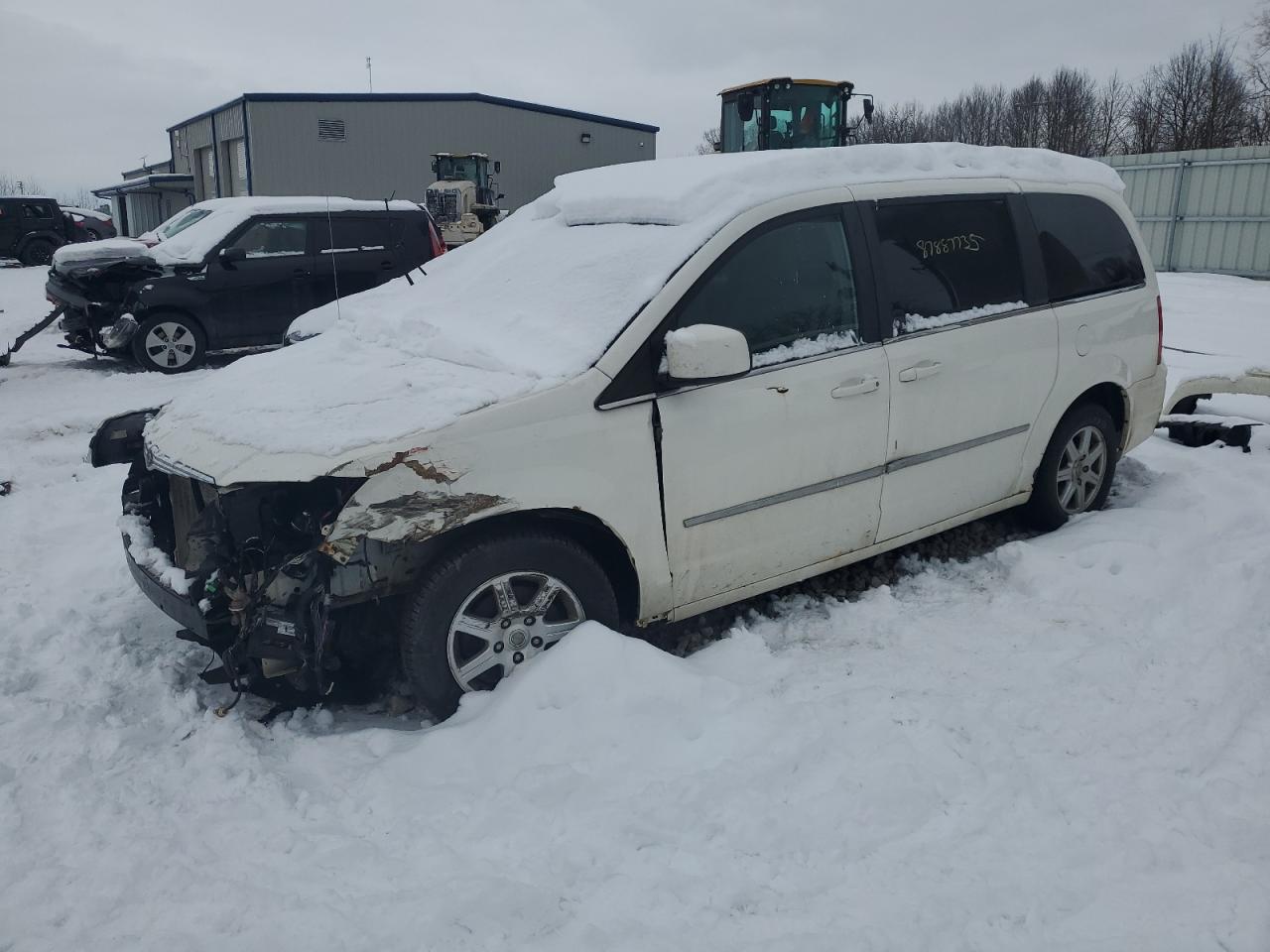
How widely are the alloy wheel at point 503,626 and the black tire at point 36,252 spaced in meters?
28.8

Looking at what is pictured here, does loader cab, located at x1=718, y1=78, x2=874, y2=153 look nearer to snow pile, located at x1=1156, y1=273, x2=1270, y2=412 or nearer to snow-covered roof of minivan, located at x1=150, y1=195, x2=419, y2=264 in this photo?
snow pile, located at x1=1156, y1=273, x2=1270, y2=412

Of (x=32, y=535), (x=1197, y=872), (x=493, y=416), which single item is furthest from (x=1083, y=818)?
(x=32, y=535)

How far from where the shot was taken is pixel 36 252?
1048 inches

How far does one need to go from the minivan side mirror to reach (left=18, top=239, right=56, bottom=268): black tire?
1140 inches

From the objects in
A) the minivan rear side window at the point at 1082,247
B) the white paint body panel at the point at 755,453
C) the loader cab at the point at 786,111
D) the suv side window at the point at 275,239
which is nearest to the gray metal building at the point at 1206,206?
the loader cab at the point at 786,111

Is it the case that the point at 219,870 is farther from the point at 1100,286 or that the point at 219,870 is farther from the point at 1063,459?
the point at 1100,286

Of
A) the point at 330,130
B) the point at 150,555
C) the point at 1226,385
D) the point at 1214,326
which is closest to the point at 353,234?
the point at 150,555

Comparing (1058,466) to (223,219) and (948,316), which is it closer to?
(948,316)

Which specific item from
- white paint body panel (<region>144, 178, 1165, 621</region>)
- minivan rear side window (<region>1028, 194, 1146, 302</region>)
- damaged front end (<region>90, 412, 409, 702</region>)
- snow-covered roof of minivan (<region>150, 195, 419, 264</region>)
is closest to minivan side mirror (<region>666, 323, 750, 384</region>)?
white paint body panel (<region>144, 178, 1165, 621</region>)

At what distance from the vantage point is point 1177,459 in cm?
577

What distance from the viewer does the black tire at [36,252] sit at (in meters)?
26.5

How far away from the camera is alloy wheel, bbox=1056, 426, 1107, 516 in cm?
483

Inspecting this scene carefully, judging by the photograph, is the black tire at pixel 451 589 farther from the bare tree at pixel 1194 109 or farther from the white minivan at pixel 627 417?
the bare tree at pixel 1194 109

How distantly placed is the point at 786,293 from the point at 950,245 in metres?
1.00
